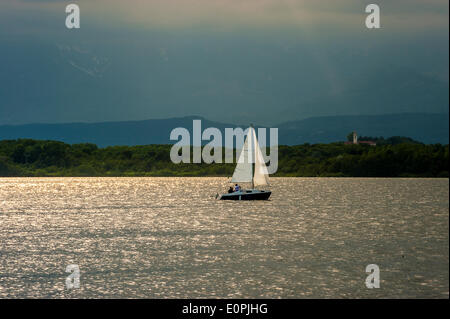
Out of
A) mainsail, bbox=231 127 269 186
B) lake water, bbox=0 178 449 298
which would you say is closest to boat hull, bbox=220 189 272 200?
mainsail, bbox=231 127 269 186

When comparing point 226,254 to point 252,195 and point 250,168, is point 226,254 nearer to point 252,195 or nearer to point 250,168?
point 250,168

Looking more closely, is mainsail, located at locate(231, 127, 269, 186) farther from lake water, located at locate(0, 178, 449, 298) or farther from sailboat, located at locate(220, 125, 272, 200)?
lake water, located at locate(0, 178, 449, 298)

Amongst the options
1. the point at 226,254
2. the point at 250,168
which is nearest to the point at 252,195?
the point at 250,168

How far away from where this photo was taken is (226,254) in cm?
5850

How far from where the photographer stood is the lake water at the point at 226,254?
42.4 m

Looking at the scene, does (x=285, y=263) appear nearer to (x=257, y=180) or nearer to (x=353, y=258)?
(x=353, y=258)

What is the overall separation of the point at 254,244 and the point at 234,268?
15295 millimetres

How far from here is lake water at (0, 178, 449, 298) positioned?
139 ft

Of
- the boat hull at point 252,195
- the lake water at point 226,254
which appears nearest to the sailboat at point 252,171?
the boat hull at point 252,195

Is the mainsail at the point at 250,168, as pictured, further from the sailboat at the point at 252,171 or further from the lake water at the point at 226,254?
the lake water at the point at 226,254

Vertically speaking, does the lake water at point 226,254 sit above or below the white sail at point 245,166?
below

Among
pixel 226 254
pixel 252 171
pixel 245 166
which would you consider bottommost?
pixel 226 254
